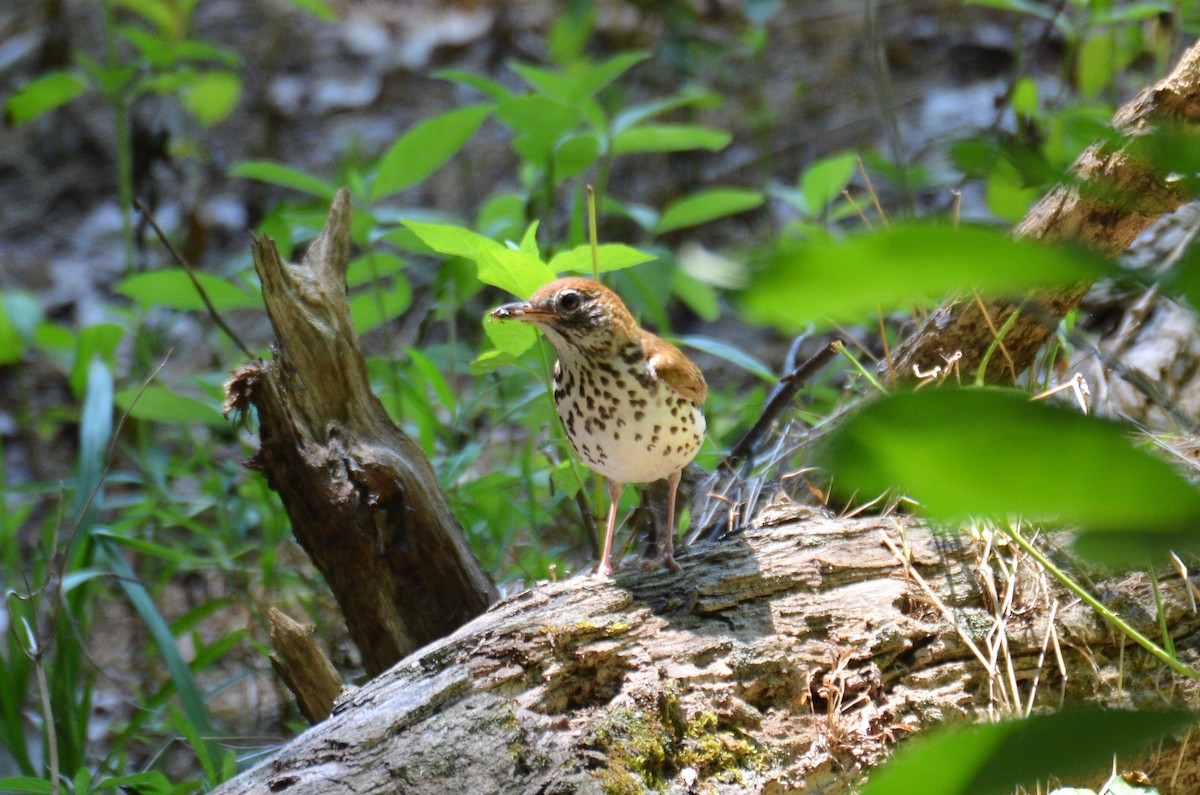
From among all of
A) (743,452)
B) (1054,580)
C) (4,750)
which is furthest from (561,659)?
(4,750)

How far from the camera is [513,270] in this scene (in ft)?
6.33

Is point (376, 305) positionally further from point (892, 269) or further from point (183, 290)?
point (892, 269)

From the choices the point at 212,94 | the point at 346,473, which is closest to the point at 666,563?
the point at 346,473

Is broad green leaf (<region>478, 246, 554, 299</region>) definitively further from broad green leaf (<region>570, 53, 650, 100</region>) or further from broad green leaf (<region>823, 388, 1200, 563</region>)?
broad green leaf (<region>823, 388, 1200, 563</region>)

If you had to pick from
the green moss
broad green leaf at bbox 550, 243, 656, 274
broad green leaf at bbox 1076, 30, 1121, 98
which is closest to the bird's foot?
the green moss

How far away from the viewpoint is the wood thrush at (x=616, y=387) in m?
1.99

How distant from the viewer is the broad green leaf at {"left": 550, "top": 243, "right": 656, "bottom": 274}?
1998mm

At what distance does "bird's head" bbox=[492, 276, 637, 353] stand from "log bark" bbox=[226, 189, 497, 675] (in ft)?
1.32

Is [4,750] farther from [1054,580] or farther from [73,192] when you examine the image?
[73,192]

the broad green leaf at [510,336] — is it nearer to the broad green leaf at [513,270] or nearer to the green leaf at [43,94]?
the broad green leaf at [513,270]

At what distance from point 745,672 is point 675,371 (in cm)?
62

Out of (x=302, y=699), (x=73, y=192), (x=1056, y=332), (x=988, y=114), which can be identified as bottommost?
(x=302, y=699)

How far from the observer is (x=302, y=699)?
207cm

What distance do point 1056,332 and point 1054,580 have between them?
1.89 feet
